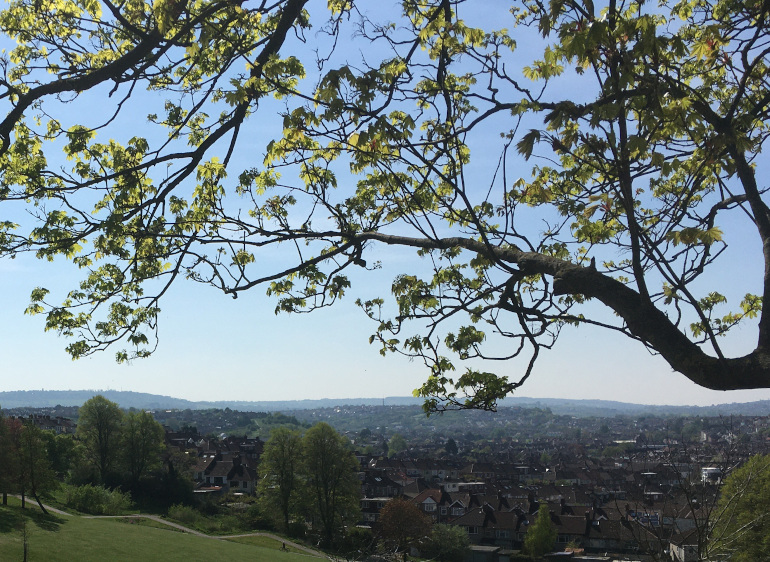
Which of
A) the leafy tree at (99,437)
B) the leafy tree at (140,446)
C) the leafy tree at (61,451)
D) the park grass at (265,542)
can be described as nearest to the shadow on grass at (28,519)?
the park grass at (265,542)

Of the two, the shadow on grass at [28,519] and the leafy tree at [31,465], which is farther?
the leafy tree at [31,465]

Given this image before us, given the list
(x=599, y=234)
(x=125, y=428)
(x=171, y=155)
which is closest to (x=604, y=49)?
(x=599, y=234)

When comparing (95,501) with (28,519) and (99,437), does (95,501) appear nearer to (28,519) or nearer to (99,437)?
(99,437)

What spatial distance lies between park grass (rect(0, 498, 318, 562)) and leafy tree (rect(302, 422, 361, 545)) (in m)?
7.47

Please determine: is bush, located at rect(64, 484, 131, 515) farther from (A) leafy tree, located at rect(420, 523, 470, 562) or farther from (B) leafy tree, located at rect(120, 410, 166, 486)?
(A) leafy tree, located at rect(420, 523, 470, 562)

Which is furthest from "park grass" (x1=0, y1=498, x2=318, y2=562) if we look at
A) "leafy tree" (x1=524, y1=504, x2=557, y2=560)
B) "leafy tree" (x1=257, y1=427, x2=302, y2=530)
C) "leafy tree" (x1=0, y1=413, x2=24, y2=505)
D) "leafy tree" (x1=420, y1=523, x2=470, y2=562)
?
"leafy tree" (x1=524, y1=504, x2=557, y2=560)

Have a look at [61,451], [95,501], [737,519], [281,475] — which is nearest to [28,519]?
[95,501]

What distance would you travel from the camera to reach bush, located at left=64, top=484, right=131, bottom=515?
5056 centimetres

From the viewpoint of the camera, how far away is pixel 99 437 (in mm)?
60875

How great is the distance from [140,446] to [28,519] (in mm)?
22409

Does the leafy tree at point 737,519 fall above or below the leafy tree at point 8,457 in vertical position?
above

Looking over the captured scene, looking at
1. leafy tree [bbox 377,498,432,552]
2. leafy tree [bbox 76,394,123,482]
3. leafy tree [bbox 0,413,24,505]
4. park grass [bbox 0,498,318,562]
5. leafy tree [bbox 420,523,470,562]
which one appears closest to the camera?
park grass [bbox 0,498,318,562]

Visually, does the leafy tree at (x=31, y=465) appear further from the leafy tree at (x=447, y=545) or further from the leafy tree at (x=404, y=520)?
the leafy tree at (x=447, y=545)

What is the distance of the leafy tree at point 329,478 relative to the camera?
5338 centimetres
